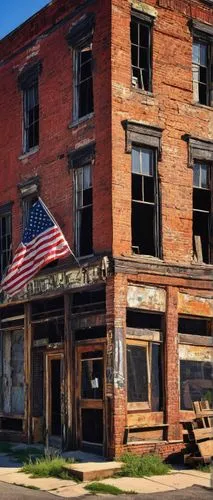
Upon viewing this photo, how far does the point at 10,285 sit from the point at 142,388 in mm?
3878

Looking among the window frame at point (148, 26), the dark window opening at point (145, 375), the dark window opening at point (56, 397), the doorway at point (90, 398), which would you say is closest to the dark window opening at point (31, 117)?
the window frame at point (148, 26)

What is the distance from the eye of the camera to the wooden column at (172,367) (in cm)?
1498

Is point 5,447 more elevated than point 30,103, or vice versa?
point 30,103

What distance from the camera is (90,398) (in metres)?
15.1

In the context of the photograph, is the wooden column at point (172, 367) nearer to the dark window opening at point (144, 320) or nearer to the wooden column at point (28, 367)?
the dark window opening at point (144, 320)

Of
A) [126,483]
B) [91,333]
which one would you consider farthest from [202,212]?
[126,483]

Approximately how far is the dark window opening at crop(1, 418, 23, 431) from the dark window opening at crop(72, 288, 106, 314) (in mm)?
3964

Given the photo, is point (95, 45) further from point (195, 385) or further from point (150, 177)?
point (195, 385)

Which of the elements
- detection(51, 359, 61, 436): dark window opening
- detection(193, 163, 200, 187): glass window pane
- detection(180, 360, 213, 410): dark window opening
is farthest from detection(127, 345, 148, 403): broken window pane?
detection(193, 163, 200, 187): glass window pane

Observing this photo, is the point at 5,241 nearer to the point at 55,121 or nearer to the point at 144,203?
the point at 55,121

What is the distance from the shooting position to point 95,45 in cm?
1585

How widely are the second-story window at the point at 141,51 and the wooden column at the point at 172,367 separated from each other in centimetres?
508

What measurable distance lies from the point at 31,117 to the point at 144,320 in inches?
278

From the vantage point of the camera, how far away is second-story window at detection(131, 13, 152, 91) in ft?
52.2
